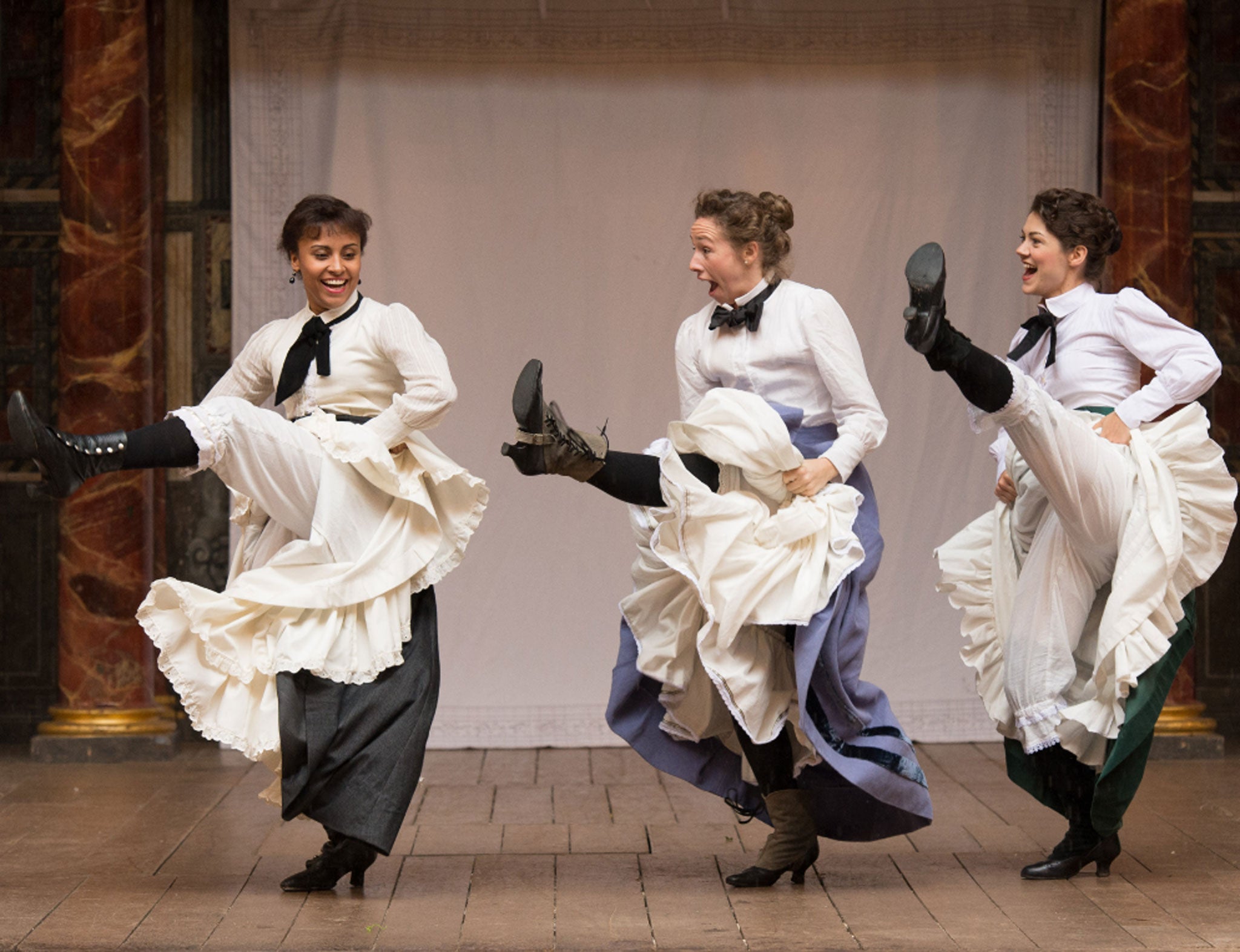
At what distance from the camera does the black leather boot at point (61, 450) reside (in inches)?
124

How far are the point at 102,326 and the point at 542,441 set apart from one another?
263 cm

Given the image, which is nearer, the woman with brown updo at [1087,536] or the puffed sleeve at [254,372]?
the woman with brown updo at [1087,536]

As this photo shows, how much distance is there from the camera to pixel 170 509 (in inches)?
225

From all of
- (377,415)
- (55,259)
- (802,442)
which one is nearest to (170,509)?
(55,259)

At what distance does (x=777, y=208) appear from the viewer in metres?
3.66

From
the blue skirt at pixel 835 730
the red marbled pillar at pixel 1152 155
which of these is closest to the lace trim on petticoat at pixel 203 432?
the blue skirt at pixel 835 730

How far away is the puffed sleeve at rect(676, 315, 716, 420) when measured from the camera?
3740 mm

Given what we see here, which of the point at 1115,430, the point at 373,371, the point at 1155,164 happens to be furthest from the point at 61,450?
the point at 1155,164

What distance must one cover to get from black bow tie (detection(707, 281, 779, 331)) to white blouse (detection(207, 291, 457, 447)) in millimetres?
619

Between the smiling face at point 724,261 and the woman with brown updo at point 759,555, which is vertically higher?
the smiling face at point 724,261

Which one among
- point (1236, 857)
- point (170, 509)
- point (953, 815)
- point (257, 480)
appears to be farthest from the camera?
point (170, 509)

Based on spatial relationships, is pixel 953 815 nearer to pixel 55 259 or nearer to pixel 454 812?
pixel 454 812

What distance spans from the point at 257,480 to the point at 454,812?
1.49 m

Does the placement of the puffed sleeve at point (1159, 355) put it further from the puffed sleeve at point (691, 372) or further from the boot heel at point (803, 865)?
the boot heel at point (803, 865)
